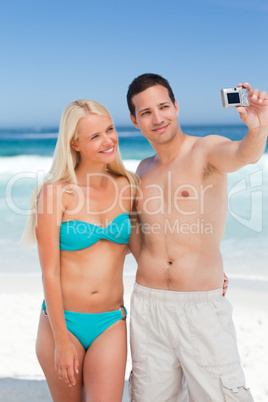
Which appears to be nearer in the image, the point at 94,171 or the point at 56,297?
the point at 56,297

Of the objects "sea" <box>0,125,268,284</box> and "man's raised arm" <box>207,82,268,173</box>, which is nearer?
"man's raised arm" <box>207,82,268,173</box>

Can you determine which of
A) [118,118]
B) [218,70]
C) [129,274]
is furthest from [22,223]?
[218,70]

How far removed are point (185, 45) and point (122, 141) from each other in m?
9.52

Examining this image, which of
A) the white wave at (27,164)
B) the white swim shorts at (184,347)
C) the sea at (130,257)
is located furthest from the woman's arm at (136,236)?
the white wave at (27,164)

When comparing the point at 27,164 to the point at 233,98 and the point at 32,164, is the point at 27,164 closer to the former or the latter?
the point at 32,164

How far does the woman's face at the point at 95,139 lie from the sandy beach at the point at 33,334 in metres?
2.10

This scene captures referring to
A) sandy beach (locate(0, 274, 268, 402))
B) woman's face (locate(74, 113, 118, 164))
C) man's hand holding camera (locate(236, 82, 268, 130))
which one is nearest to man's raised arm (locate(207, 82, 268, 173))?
man's hand holding camera (locate(236, 82, 268, 130))

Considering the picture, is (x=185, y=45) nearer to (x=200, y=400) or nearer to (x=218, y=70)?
(x=218, y=70)

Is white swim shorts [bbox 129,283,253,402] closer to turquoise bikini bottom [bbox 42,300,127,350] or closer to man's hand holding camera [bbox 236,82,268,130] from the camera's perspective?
turquoise bikini bottom [bbox 42,300,127,350]

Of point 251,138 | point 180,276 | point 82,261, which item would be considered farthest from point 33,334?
point 251,138

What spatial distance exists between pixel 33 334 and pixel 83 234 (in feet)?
9.42

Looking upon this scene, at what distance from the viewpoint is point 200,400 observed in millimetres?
2842

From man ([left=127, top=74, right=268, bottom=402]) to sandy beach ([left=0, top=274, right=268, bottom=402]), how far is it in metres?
1.17

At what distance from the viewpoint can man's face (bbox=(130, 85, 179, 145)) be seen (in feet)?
9.84
